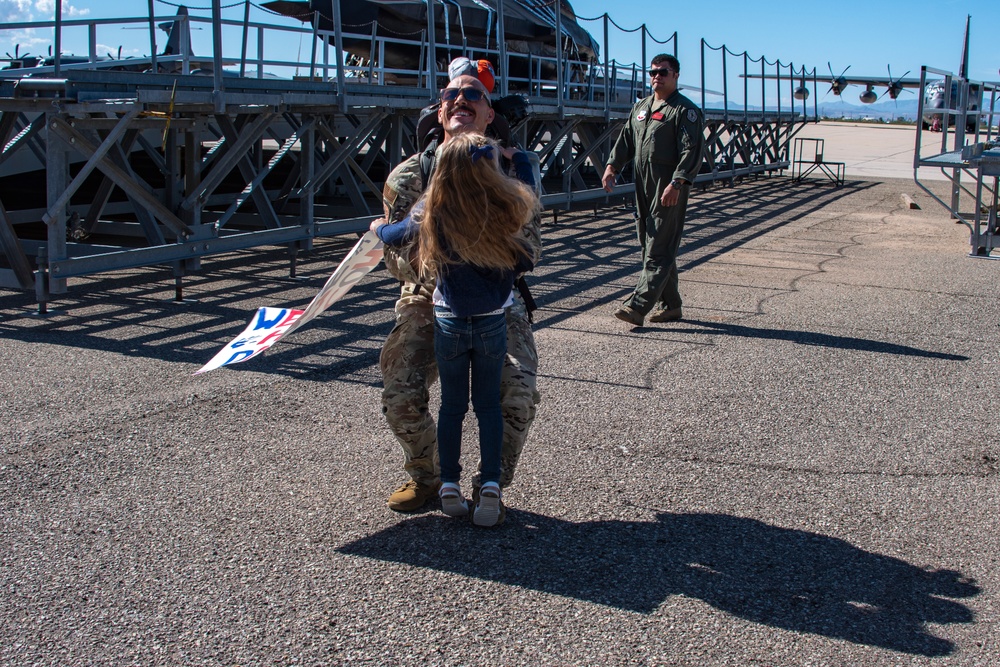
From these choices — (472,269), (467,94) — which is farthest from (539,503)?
(467,94)

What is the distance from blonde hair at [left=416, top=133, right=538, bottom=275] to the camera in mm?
3400

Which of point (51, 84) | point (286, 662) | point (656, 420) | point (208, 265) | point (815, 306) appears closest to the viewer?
point (286, 662)

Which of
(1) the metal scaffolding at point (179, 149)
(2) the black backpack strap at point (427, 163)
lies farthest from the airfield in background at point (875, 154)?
(2) the black backpack strap at point (427, 163)

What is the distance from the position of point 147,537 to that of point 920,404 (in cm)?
412

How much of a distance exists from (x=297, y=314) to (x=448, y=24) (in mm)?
11741

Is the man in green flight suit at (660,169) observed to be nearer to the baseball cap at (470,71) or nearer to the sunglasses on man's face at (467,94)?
the baseball cap at (470,71)

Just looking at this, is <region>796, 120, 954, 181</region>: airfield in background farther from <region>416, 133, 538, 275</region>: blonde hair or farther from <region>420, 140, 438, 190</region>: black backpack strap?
<region>416, 133, 538, 275</region>: blonde hair

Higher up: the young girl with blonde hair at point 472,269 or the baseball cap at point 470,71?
the baseball cap at point 470,71

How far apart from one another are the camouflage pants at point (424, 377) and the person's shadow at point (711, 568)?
1.10ft

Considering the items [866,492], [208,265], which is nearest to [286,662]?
[866,492]

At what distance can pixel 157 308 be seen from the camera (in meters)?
7.84

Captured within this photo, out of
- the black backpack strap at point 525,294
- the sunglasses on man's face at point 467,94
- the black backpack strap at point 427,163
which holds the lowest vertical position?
the black backpack strap at point 525,294

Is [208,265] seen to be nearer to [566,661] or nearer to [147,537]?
[147,537]

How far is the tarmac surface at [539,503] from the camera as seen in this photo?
3.06 m
